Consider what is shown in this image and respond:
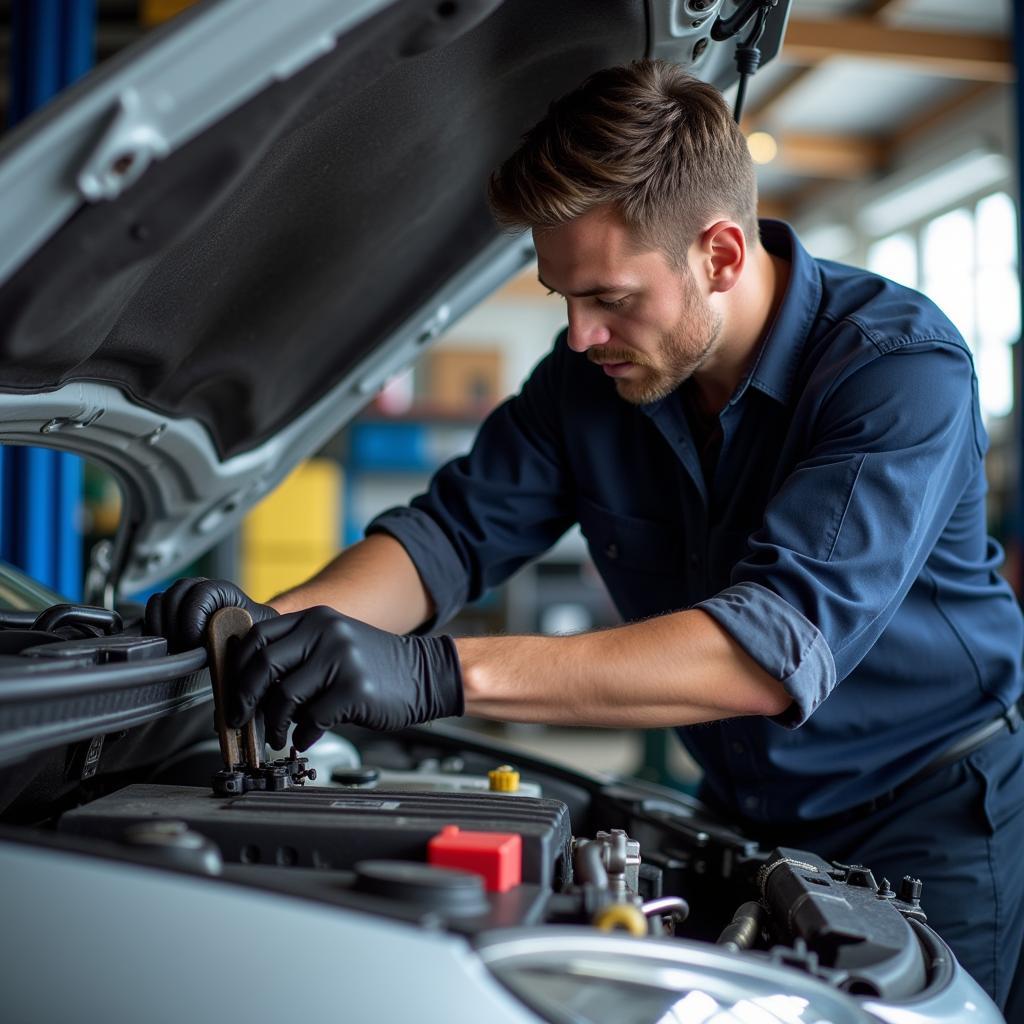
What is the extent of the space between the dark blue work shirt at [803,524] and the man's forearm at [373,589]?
0.07 feet

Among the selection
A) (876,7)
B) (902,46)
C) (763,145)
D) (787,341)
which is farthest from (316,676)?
(763,145)

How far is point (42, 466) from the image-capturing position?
2.96 m

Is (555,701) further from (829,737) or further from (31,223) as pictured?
(31,223)

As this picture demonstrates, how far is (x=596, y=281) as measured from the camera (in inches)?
49.4

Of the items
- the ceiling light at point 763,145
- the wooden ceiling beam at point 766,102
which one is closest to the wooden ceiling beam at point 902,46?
the ceiling light at point 763,145

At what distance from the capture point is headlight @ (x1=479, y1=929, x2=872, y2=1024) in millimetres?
639

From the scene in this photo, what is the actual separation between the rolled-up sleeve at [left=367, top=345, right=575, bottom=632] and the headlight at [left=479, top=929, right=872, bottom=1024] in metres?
0.84

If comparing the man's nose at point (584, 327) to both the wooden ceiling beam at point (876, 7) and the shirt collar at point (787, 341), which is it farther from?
the wooden ceiling beam at point (876, 7)

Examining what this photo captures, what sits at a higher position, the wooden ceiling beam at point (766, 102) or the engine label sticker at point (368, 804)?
the wooden ceiling beam at point (766, 102)

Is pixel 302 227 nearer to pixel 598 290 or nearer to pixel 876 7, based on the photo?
pixel 598 290

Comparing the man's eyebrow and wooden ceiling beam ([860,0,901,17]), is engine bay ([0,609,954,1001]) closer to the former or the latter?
the man's eyebrow

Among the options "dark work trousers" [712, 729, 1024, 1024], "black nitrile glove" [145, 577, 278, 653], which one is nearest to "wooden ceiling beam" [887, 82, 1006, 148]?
"dark work trousers" [712, 729, 1024, 1024]

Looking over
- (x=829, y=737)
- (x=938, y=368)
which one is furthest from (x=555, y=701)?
(x=938, y=368)

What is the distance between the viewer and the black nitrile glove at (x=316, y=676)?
910 millimetres
